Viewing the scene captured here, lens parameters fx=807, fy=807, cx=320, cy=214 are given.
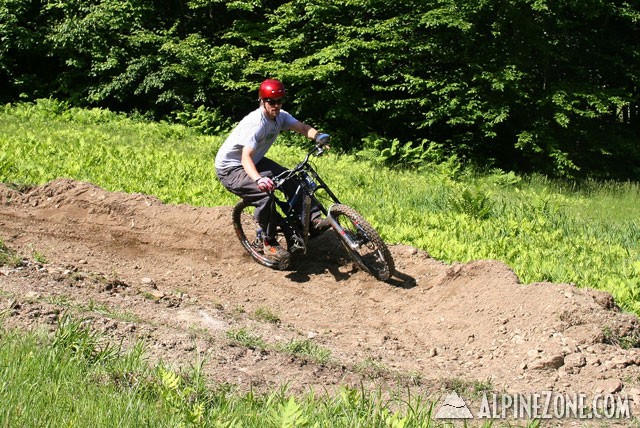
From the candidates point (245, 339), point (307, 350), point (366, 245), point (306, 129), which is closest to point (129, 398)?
point (245, 339)

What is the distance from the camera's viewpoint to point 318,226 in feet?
28.3

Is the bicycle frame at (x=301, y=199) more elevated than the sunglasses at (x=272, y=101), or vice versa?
the sunglasses at (x=272, y=101)

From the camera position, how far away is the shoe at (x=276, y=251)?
8.74 metres

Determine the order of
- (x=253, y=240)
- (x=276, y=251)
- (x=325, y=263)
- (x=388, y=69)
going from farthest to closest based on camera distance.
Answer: (x=388, y=69) → (x=253, y=240) → (x=325, y=263) → (x=276, y=251)

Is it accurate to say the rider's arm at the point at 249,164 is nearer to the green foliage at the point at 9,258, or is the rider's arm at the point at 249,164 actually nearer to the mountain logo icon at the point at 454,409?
the green foliage at the point at 9,258

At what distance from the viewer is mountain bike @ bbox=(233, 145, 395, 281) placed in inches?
322

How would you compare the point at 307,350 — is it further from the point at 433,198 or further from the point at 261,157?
the point at 433,198

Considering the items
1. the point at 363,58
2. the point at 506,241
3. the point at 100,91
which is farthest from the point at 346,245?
the point at 100,91

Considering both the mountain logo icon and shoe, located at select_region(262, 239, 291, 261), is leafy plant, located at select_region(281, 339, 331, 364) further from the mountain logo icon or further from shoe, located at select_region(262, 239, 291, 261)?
shoe, located at select_region(262, 239, 291, 261)

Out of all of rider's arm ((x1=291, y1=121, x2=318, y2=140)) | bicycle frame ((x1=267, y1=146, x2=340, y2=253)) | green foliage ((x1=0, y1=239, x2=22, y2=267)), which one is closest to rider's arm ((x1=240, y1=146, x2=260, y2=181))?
bicycle frame ((x1=267, y1=146, x2=340, y2=253))

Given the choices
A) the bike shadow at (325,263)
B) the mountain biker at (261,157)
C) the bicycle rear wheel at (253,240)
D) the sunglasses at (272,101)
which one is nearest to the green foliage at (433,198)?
→ the bike shadow at (325,263)

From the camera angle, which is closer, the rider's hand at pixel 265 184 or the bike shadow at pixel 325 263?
the rider's hand at pixel 265 184

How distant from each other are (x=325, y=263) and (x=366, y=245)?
1018mm

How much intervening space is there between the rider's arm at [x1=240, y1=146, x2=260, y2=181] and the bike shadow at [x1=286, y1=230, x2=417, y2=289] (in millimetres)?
1217
